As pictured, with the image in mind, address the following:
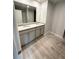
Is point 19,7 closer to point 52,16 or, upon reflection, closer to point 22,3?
point 22,3

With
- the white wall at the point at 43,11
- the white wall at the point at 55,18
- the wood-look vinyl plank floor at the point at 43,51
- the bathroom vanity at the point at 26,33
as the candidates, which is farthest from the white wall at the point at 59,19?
the bathroom vanity at the point at 26,33

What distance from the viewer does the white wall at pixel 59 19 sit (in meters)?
4.31

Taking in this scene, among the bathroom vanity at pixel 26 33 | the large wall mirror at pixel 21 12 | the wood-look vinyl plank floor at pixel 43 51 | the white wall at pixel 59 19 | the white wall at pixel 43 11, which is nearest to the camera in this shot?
the wood-look vinyl plank floor at pixel 43 51

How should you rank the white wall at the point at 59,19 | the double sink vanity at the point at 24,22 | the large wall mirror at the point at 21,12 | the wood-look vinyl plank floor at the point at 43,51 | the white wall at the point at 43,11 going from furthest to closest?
the white wall at the point at 43,11, the white wall at the point at 59,19, the large wall mirror at the point at 21,12, the double sink vanity at the point at 24,22, the wood-look vinyl plank floor at the point at 43,51

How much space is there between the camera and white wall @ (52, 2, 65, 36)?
431 cm

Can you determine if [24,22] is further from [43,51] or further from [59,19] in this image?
[59,19]

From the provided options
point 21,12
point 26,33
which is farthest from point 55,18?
point 26,33

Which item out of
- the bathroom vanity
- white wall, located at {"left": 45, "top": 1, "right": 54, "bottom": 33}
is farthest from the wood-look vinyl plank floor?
white wall, located at {"left": 45, "top": 1, "right": 54, "bottom": 33}

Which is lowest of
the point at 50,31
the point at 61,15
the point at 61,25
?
the point at 50,31

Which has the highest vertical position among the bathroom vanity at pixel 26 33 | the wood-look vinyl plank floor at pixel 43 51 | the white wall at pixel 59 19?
the white wall at pixel 59 19

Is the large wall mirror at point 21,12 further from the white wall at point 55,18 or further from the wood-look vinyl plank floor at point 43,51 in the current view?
the white wall at point 55,18
